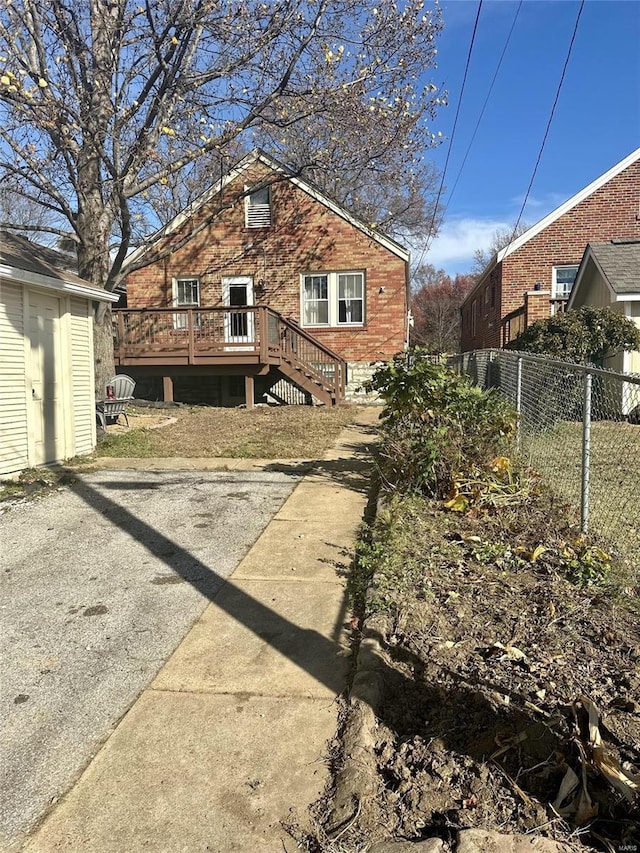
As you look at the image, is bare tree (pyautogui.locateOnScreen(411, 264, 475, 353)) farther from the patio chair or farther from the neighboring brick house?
the patio chair

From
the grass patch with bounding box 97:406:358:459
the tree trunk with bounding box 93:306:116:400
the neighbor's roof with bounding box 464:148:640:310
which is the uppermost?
the neighbor's roof with bounding box 464:148:640:310

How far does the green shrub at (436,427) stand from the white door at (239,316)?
966 cm

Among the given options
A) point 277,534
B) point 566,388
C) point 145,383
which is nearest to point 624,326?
point 566,388

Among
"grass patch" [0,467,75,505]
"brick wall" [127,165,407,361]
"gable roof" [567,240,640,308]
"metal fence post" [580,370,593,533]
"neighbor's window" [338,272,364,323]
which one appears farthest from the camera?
"neighbor's window" [338,272,364,323]

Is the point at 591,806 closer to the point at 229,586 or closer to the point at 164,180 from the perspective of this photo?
the point at 229,586

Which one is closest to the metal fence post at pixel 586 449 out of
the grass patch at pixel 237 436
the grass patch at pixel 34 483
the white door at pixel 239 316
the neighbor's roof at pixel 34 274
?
the grass patch at pixel 237 436

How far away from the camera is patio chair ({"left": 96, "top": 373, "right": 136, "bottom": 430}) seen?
10539 mm

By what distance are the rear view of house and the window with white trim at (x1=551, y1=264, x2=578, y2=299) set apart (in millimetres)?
13356

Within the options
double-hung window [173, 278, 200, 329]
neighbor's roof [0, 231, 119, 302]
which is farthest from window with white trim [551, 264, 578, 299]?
neighbor's roof [0, 231, 119, 302]

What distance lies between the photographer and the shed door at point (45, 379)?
25.6 feet

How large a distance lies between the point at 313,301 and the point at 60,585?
15281 mm

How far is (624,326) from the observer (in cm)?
1122

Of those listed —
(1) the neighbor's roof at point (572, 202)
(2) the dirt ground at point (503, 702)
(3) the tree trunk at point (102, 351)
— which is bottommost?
(2) the dirt ground at point (503, 702)

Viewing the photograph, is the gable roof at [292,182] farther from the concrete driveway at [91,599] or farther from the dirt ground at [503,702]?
the dirt ground at [503,702]
